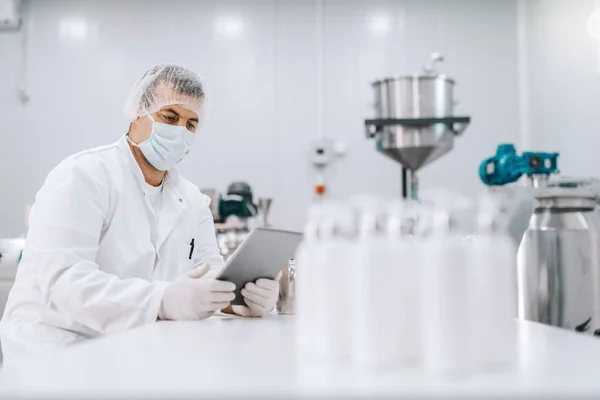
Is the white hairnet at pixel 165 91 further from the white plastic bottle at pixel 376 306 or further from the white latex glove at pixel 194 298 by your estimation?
the white plastic bottle at pixel 376 306

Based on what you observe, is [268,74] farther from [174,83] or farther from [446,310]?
[446,310]

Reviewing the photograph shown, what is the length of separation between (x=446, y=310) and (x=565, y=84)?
297cm

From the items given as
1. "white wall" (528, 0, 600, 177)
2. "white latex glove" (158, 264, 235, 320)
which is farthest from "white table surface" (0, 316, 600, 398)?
"white wall" (528, 0, 600, 177)

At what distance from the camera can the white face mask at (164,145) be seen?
179 centimetres

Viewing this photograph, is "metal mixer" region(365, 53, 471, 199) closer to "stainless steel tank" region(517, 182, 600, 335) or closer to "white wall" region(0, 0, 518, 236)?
"stainless steel tank" region(517, 182, 600, 335)

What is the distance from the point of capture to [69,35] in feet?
12.7

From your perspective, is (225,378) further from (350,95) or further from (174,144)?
(350,95)

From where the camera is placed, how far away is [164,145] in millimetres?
1792

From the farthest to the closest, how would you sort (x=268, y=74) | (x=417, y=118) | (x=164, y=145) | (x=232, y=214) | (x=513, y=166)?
(x=268, y=74)
(x=232, y=214)
(x=417, y=118)
(x=513, y=166)
(x=164, y=145)

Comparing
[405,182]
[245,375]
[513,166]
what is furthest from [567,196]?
[245,375]

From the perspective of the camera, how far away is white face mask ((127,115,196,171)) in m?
1.79

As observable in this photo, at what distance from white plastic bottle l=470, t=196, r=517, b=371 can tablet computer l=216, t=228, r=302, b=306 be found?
657 millimetres

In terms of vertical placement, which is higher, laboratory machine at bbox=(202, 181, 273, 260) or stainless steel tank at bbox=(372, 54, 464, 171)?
stainless steel tank at bbox=(372, 54, 464, 171)

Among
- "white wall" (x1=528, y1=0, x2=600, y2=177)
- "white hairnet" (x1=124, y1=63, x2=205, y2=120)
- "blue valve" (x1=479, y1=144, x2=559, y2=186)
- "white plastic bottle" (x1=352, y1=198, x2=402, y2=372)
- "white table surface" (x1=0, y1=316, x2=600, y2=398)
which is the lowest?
"white table surface" (x1=0, y1=316, x2=600, y2=398)
